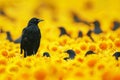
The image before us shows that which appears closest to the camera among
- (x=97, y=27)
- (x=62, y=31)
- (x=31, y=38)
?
(x=31, y=38)

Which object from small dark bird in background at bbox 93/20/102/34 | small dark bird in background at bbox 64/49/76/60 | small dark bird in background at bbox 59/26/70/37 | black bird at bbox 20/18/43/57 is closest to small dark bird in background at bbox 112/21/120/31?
small dark bird in background at bbox 93/20/102/34

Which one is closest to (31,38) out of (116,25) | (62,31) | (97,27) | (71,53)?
(71,53)

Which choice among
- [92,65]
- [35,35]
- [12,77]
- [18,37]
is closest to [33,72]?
[12,77]

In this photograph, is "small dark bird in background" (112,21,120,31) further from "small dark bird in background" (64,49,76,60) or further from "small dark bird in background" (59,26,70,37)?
"small dark bird in background" (64,49,76,60)

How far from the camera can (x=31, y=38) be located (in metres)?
17.2

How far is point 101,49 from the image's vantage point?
1577cm

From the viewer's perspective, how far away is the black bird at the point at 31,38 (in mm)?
17172

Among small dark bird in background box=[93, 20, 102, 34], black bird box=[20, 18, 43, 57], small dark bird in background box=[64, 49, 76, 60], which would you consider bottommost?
small dark bird in background box=[64, 49, 76, 60]

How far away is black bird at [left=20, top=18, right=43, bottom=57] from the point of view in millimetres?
17172

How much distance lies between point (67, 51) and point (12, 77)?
16.4ft

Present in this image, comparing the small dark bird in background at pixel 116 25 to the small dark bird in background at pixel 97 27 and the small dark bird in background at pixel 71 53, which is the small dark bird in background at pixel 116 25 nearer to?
the small dark bird in background at pixel 97 27

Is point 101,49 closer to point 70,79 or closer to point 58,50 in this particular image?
point 58,50

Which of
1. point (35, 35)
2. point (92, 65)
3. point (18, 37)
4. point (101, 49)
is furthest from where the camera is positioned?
point (18, 37)

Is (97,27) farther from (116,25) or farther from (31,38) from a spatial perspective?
(31,38)
